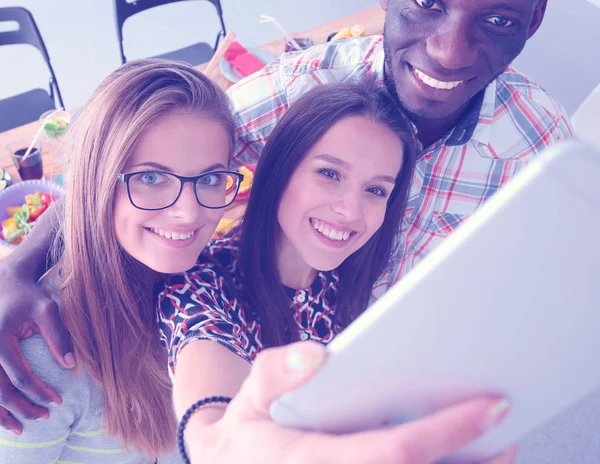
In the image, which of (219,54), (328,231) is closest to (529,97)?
(328,231)

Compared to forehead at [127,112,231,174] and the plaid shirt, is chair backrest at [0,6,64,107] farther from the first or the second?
forehead at [127,112,231,174]

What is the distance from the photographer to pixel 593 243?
325 mm

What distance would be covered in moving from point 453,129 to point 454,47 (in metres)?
0.30

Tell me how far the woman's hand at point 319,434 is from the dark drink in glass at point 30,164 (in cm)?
129

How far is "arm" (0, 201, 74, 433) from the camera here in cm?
82

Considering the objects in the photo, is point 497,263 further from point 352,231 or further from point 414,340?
point 352,231

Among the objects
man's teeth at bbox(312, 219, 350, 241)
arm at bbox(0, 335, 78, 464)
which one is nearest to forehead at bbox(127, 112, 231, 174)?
man's teeth at bbox(312, 219, 350, 241)

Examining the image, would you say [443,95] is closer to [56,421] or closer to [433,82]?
[433,82]

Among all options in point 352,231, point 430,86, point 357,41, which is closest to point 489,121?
point 430,86

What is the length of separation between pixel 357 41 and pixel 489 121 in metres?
0.42

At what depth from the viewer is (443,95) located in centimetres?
113

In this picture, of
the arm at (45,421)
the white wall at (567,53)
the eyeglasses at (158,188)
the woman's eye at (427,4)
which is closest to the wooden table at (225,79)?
the arm at (45,421)

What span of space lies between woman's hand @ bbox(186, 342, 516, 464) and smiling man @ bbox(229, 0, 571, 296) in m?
0.84

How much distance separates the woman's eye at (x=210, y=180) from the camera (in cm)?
89
